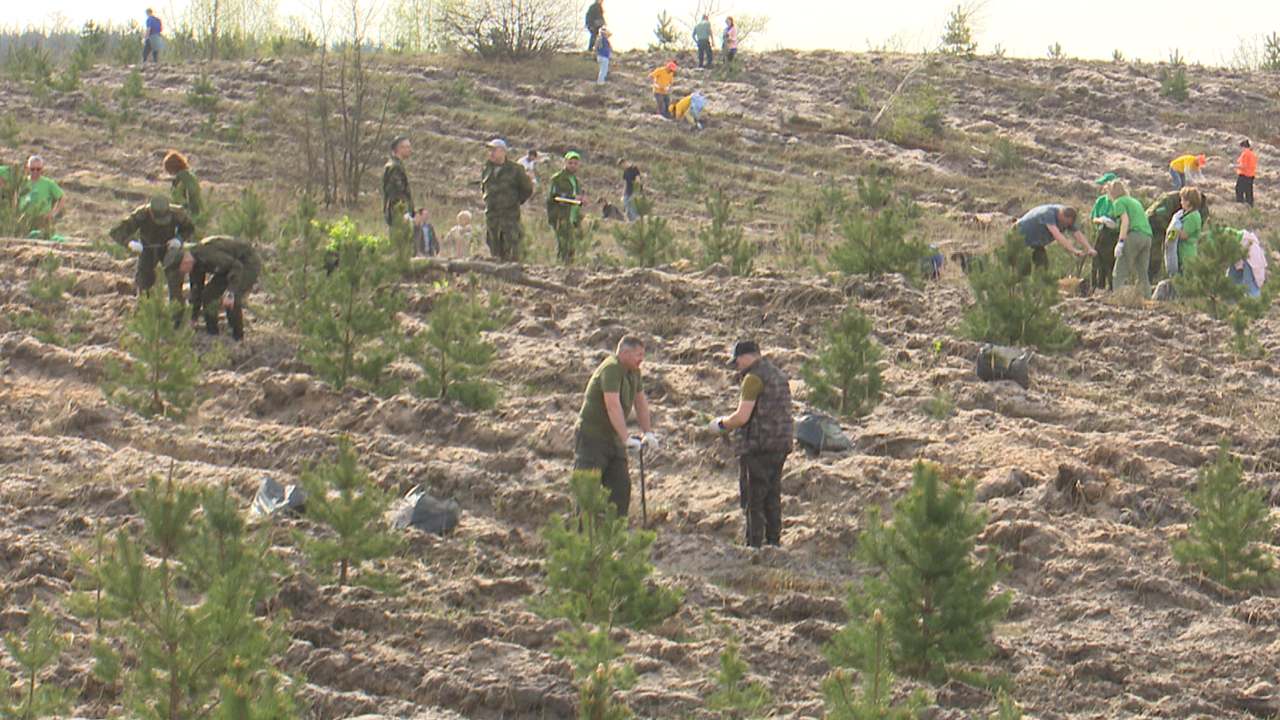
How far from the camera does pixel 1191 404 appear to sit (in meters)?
11.3

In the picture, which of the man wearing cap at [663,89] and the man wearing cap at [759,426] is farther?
the man wearing cap at [663,89]

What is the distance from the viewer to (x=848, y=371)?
34.4 feet

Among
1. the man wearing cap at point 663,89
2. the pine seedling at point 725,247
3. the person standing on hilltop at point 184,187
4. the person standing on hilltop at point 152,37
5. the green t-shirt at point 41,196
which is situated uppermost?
the person standing on hilltop at point 152,37

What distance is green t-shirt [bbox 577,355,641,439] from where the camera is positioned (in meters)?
8.02

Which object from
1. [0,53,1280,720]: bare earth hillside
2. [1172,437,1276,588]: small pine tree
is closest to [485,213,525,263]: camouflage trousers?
[0,53,1280,720]: bare earth hillside

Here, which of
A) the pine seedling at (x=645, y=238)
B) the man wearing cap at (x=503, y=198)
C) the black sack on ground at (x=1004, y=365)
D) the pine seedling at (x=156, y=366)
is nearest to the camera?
the pine seedling at (x=156, y=366)

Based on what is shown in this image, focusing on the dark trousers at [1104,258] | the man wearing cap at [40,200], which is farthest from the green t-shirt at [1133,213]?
the man wearing cap at [40,200]

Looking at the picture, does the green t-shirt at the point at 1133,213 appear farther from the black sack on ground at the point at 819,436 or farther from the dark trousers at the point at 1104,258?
the black sack on ground at the point at 819,436

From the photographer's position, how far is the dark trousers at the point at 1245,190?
2434cm

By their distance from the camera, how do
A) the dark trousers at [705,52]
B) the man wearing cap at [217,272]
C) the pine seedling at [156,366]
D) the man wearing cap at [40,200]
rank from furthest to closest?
1. the dark trousers at [705,52]
2. the man wearing cap at [40,200]
3. the man wearing cap at [217,272]
4. the pine seedling at [156,366]

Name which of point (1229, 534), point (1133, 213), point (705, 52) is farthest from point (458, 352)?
point (705, 52)

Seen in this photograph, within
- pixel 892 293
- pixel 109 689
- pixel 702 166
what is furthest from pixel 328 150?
pixel 109 689

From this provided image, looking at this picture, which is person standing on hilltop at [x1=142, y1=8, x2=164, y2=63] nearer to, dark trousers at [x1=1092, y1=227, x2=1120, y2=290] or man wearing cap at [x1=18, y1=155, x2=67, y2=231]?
man wearing cap at [x1=18, y1=155, x2=67, y2=231]

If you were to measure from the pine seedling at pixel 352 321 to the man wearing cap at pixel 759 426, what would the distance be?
10.5 feet
